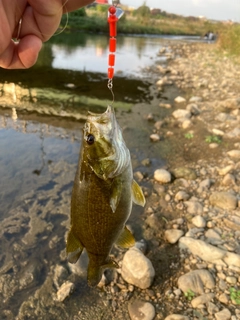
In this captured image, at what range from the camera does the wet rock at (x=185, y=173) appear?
267 inches

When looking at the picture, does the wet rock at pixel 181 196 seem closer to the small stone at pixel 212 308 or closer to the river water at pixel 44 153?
the river water at pixel 44 153

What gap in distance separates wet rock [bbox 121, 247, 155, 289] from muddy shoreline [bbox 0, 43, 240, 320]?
9 cm

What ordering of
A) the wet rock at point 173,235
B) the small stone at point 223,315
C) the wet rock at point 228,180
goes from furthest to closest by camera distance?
the wet rock at point 228,180 → the wet rock at point 173,235 → the small stone at point 223,315

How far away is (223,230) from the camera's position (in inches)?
202

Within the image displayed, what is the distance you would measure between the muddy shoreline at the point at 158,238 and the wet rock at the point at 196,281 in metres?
0.01

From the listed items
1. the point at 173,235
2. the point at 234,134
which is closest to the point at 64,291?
the point at 173,235

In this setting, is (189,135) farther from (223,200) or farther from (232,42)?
(232,42)

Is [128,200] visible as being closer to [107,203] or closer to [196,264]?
[107,203]

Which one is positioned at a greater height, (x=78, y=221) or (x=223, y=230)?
(x=78, y=221)

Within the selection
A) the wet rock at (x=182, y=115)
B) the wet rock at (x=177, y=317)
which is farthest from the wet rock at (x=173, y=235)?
the wet rock at (x=182, y=115)

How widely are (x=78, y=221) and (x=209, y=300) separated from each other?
8.10ft

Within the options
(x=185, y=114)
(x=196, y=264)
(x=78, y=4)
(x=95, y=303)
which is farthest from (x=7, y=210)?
(x=185, y=114)

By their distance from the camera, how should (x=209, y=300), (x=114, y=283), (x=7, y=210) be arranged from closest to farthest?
(x=209, y=300)
(x=114, y=283)
(x=7, y=210)

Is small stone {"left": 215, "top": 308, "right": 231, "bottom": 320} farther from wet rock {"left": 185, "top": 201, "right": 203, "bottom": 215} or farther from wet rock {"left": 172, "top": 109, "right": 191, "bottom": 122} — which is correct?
wet rock {"left": 172, "top": 109, "right": 191, "bottom": 122}
